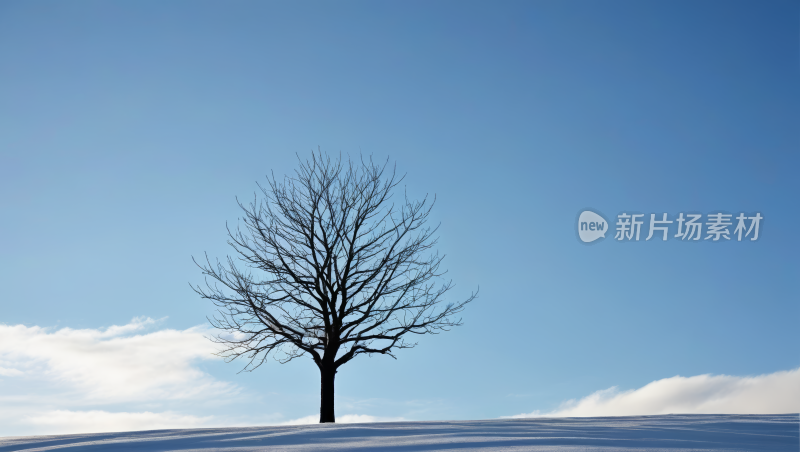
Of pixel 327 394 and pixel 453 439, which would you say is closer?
pixel 453 439

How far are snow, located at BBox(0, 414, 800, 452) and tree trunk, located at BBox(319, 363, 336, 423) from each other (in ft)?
20.6

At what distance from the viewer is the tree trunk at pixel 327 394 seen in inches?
455

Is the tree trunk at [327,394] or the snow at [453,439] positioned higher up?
the tree trunk at [327,394]

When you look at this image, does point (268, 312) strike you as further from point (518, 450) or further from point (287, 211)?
point (518, 450)

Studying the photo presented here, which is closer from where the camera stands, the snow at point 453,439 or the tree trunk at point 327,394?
the snow at point 453,439

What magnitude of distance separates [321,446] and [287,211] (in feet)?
31.6

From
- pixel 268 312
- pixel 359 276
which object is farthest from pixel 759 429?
pixel 268 312

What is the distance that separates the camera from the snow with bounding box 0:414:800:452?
11.7 ft

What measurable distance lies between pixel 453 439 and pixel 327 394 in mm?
8389

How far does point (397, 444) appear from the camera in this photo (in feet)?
12.2

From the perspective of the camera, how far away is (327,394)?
11.7 m

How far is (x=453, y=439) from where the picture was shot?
384cm

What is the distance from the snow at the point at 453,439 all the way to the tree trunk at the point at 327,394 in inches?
247

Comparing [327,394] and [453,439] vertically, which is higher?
[327,394]
